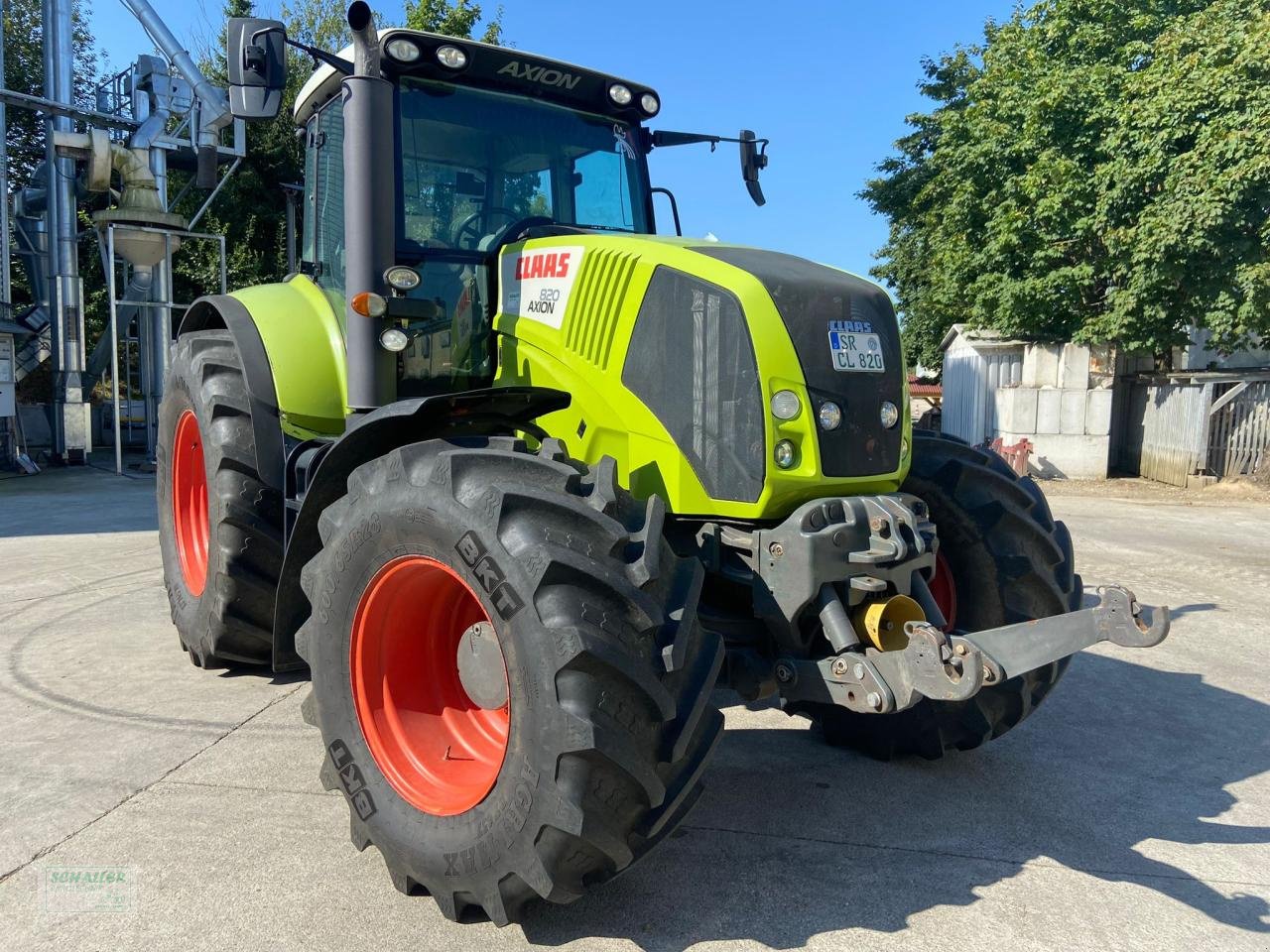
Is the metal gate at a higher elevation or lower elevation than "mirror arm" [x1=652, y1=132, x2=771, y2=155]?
lower

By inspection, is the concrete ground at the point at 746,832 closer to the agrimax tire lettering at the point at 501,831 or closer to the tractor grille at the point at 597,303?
the agrimax tire lettering at the point at 501,831

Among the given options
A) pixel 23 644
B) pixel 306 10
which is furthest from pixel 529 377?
pixel 306 10

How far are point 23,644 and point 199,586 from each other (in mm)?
1084

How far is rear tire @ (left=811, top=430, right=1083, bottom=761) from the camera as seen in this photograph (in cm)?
355

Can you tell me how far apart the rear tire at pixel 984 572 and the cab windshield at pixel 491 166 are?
1812 mm

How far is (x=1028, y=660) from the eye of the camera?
2600 millimetres

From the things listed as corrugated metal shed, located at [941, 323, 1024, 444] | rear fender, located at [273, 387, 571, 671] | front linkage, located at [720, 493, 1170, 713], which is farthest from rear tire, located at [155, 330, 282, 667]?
corrugated metal shed, located at [941, 323, 1024, 444]

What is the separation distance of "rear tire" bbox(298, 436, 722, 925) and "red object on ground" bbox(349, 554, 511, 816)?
2cm

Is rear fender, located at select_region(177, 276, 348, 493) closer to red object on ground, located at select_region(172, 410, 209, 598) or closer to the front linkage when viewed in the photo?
red object on ground, located at select_region(172, 410, 209, 598)

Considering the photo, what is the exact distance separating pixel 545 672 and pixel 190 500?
394 centimetres

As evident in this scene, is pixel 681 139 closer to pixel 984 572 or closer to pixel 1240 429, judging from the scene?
pixel 984 572

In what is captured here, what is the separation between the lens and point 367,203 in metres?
3.44

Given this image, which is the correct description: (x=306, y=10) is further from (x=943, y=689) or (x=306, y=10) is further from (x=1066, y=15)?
(x=943, y=689)

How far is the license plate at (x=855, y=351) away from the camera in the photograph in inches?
118
